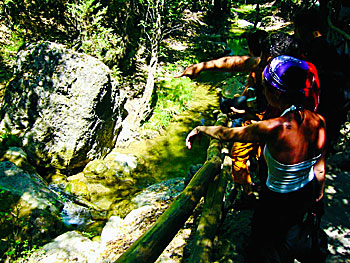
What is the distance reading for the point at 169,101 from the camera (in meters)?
9.41

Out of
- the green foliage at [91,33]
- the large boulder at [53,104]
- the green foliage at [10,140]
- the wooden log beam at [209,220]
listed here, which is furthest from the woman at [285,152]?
the green foliage at [91,33]

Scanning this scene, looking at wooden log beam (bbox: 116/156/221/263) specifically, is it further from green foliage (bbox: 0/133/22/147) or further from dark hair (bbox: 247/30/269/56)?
green foliage (bbox: 0/133/22/147)

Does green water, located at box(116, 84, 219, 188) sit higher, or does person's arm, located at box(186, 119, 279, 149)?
person's arm, located at box(186, 119, 279, 149)

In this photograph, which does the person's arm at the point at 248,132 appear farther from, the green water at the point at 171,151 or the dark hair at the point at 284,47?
the green water at the point at 171,151

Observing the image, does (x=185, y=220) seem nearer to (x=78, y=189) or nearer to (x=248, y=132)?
(x=248, y=132)

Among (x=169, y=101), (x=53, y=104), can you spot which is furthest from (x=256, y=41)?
(x=169, y=101)

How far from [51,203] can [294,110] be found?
4371 mm

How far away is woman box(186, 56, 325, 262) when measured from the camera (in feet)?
5.01

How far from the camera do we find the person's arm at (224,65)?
2.26 m

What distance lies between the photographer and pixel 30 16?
8.51 m

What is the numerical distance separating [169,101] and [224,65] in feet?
23.3

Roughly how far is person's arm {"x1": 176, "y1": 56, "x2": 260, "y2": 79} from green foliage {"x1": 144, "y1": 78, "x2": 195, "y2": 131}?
5819 mm

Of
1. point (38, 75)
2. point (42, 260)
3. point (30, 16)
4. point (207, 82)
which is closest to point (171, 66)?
point (207, 82)

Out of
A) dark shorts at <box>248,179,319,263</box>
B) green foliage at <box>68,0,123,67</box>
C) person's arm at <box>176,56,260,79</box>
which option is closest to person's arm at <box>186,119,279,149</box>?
dark shorts at <box>248,179,319,263</box>
